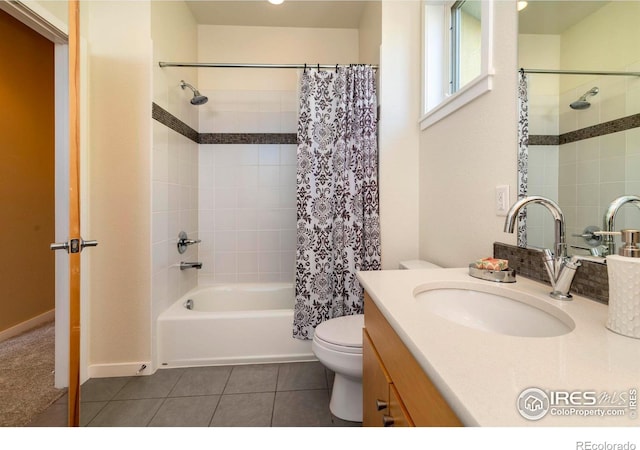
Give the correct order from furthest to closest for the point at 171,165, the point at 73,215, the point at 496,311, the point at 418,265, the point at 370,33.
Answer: the point at 370,33, the point at 171,165, the point at 418,265, the point at 73,215, the point at 496,311

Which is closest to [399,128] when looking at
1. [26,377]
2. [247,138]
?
[247,138]

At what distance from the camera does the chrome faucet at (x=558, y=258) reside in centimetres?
81

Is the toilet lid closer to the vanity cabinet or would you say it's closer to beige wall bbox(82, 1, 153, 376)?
the vanity cabinet

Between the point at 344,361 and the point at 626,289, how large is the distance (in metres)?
1.03

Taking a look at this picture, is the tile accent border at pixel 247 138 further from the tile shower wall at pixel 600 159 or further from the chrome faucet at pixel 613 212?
the chrome faucet at pixel 613 212

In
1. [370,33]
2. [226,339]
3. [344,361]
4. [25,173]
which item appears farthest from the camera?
[25,173]

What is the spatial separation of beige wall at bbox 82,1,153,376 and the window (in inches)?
67.3

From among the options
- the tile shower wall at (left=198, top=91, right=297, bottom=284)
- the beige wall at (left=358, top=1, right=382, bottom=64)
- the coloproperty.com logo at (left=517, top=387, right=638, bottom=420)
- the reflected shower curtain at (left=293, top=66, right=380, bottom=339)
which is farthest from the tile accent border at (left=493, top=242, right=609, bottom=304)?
the tile shower wall at (left=198, top=91, right=297, bottom=284)

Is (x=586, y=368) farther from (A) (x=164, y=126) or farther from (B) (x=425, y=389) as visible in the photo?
(A) (x=164, y=126)

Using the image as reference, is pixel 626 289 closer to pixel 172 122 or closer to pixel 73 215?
pixel 73 215

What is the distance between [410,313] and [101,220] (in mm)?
1918

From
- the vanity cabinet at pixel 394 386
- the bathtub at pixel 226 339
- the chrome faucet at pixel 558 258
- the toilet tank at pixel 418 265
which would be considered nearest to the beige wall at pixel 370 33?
the toilet tank at pixel 418 265

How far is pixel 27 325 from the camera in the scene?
8.11 ft

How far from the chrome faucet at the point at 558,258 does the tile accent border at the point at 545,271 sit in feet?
0.12
